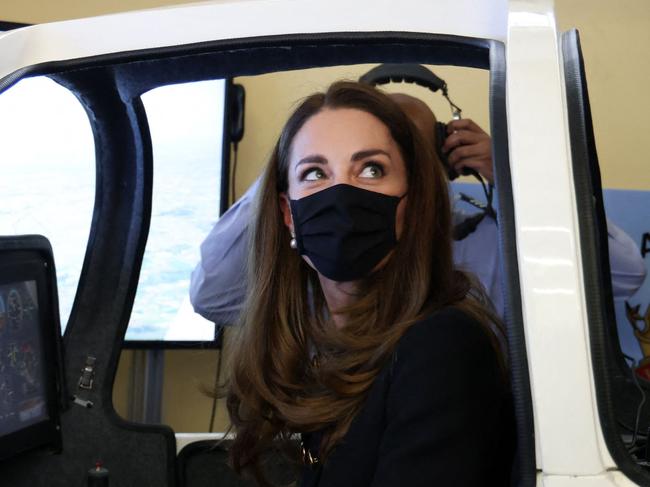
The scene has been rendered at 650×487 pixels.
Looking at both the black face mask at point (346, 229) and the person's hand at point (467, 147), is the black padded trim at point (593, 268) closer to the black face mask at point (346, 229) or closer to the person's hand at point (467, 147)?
the black face mask at point (346, 229)

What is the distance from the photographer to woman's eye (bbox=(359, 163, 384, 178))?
150 cm

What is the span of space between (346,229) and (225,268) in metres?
1.09

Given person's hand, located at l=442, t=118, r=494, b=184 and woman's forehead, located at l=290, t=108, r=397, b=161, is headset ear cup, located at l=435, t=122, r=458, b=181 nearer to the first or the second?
person's hand, located at l=442, t=118, r=494, b=184

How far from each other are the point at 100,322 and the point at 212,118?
54.3 inches

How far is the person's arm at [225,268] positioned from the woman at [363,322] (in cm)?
72

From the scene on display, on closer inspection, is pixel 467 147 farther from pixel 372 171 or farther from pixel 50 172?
pixel 50 172

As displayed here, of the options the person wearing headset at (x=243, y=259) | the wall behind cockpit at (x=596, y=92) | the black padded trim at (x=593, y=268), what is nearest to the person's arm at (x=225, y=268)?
the person wearing headset at (x=243, y=259)

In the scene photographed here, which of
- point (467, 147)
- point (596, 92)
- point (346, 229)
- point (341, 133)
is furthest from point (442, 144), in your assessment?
point (596, 92)

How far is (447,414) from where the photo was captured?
1.24m

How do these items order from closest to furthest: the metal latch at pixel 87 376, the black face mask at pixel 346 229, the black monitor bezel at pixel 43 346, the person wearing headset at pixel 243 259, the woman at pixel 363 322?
the woman at pixel 363 322 → the black face mask at pixel 346 229 → the black monitor bezel at pixel 43 346 → the metal latch at pixel 87 376 → the person wearing headset at pixel 243 259

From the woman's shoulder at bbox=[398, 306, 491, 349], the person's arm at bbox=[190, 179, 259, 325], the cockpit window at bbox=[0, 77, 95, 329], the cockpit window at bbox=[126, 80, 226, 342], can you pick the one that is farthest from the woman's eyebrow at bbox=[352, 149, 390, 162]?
the cockpit window at bbox=[126, 80, 226, 342]

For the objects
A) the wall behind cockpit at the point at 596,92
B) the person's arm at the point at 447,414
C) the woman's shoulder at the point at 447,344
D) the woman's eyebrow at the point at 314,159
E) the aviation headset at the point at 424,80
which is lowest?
the person's arm at the point at 447,414

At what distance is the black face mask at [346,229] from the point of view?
4.75 feet

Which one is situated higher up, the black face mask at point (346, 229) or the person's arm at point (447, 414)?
the black face mask at point (346, 229)
